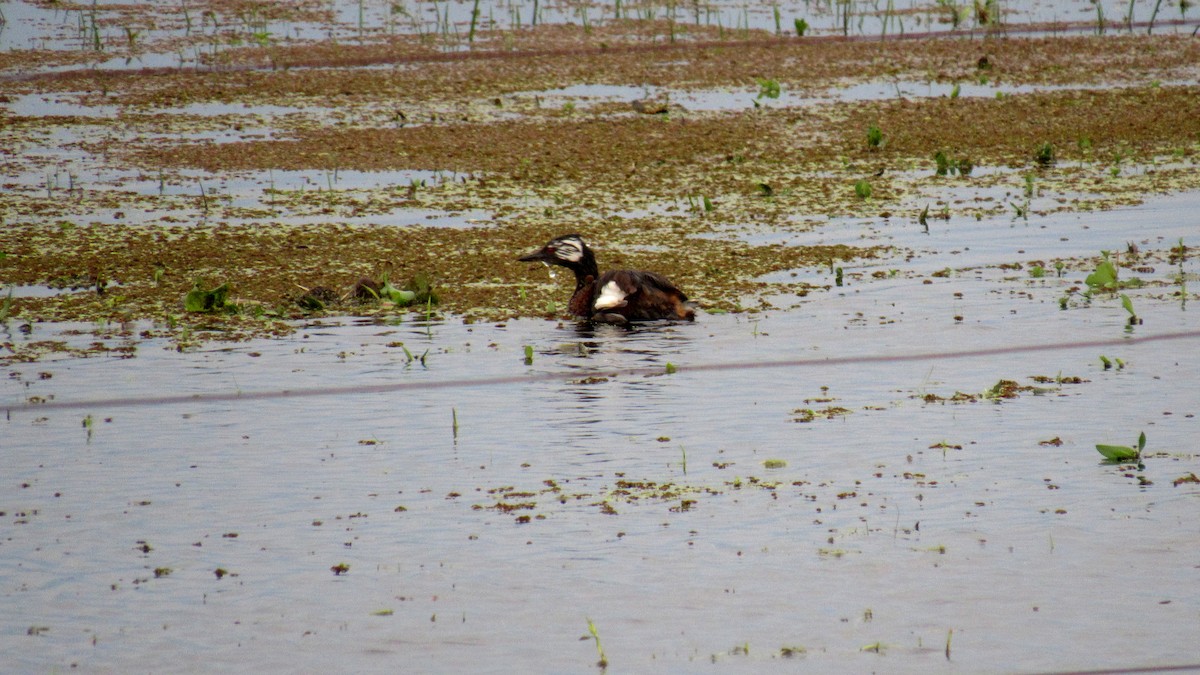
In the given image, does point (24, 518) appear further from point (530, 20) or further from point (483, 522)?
point (530, 20)

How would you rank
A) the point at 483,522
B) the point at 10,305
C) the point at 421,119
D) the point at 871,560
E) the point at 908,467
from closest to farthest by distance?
1. the point at 871,560
2. the point at 483,522
3. the point at 908,467
4. the point at 10,305
5. the point at 421,119

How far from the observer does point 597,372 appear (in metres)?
9.09

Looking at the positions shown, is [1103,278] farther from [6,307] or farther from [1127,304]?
[6,307]

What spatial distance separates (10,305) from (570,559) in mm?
5720

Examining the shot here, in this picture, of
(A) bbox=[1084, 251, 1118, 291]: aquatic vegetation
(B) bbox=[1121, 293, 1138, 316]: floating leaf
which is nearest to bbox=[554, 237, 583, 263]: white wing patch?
(A) bbox=[1084, 251, 1118, 291]: aquatic vegetation

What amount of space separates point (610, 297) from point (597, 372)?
1.21 m

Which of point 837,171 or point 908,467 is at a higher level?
point 837,171

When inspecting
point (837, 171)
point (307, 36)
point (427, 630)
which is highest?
point (307, 36)

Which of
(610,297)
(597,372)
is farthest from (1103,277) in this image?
(597,372)

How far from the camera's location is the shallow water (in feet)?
17.5

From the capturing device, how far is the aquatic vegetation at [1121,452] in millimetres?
7016

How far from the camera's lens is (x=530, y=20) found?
24.1 metres

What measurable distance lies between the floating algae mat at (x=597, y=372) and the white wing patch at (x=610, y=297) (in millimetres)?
241

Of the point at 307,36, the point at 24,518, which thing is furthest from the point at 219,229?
the point at 307,36
